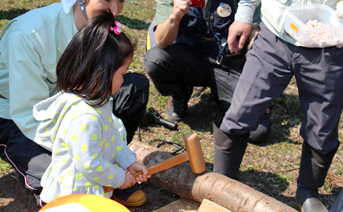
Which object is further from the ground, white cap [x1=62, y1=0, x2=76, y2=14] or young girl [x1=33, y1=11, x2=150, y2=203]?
white cap [x1=62, y1=0, x2=76, y2=14]

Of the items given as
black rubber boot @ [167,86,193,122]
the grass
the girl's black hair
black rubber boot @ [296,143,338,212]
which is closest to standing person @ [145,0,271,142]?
black rubber boot @ [167,86,193,122]

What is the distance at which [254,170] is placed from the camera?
2.65m

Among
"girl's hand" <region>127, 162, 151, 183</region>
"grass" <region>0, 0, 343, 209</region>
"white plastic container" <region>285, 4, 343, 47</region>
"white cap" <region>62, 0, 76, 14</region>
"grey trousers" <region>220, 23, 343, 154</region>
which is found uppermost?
"white plastic container" <region>285, 4, 343, 47</region>

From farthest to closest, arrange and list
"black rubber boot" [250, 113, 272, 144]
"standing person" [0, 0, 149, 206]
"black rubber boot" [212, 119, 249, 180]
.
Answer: "black rubber boot" [250, 113, 272, 144], "black rubber boot" [212, 119, 249, 180], "standing person" [0, 0, 149, 206]

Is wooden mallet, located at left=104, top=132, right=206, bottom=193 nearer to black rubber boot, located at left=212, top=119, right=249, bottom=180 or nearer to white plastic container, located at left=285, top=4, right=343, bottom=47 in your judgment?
black rubber boot, located at left=212, top=119, right=249, bottom=180

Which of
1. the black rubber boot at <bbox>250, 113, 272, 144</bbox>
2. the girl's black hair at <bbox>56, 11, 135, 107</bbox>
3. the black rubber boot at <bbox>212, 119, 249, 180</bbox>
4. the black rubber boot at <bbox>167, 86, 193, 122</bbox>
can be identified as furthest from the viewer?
the black rubber boot at <bbox>167, 86, 193, 122</bbox>

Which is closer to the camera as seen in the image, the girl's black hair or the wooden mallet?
the girl's black hair

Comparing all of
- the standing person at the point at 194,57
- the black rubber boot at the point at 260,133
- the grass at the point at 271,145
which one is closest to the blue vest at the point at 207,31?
the standing person at the point at 194,57

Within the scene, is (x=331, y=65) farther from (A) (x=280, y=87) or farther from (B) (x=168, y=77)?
(B) (x=168, y=77)

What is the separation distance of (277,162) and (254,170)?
0.25 metres

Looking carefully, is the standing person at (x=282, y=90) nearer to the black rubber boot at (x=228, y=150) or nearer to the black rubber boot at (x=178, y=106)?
the black rubber boot at (x=228, y=150)

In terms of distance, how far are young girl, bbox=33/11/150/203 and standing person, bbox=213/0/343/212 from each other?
2.56 ft

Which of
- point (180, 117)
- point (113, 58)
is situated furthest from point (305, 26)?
point (180, 117)

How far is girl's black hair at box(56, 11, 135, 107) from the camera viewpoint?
1.61m
